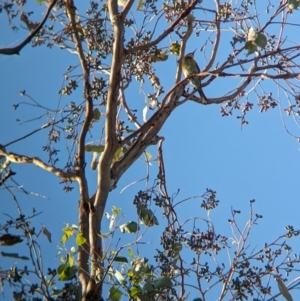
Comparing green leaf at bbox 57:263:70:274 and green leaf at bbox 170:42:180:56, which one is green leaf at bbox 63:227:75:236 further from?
green leaf at bbox 170:42:180:56

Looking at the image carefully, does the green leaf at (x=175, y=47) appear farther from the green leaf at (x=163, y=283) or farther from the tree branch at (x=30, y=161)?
the green leaf at (x=163, y=283)

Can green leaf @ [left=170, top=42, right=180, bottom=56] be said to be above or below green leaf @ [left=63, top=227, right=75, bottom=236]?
above

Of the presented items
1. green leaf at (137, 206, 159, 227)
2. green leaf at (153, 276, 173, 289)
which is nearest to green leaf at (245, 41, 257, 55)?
green leaf at (137, 206, 159, 227)

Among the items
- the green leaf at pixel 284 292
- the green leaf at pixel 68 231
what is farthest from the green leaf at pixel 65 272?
the green leaf at pixel 284 292

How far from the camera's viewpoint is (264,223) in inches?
146

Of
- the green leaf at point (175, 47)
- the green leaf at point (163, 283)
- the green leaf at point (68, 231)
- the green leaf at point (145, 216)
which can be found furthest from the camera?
the green leaf at point (175, 47)

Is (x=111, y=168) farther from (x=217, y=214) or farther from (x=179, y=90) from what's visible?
(x=217, y=214)

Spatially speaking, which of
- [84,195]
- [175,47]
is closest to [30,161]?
[84,195]

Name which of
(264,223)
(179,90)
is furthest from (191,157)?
(179,90)

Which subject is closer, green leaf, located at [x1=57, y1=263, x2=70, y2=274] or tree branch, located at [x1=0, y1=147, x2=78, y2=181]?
green leaf, located at [x1=57, y1=263, x2=70, y2=274]

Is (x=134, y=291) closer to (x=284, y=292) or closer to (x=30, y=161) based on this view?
(x=284, y=292)

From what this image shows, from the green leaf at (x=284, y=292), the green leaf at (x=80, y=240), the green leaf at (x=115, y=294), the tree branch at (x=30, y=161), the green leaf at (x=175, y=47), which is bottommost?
the green leaf at (x=284, y=292)

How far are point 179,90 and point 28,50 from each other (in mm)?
1825

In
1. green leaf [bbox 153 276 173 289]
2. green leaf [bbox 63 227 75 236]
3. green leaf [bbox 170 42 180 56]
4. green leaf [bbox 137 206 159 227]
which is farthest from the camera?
green leaf [bbox 170 42 180 56]
